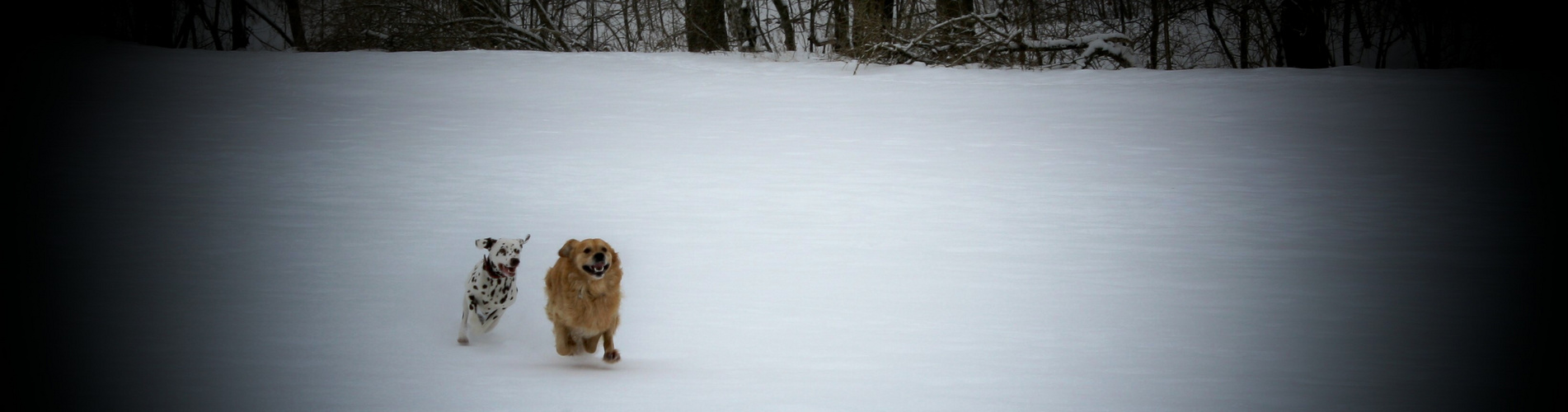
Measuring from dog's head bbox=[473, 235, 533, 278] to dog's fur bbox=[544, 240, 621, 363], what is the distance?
207 mm

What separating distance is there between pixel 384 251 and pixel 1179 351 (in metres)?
5.49

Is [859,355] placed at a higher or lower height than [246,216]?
lower

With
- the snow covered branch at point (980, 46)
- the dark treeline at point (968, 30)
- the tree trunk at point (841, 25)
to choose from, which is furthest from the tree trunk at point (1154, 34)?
the tree trunk at point (841, 25)

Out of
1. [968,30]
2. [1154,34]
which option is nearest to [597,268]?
[968,30]

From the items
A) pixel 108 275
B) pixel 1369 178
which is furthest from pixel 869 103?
pixel 108 275

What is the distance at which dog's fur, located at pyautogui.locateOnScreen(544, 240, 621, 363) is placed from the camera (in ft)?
16.2

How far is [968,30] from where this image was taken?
1733cm

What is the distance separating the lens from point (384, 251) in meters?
7.70

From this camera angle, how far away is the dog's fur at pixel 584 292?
16.2 feet

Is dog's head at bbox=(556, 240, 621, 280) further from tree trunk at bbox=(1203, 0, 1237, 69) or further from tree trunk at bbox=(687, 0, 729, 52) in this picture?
tree trunk at bbox=(687, 0, 729, 52)

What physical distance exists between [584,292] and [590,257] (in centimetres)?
26

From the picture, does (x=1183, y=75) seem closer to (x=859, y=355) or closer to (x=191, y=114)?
(x=859, y=355)

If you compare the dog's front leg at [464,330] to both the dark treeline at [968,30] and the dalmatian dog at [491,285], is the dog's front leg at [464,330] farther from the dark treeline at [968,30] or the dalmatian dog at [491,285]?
the dark treeline at [968,30]

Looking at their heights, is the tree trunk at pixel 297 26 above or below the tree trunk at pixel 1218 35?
above
